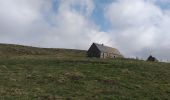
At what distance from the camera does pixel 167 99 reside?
132 feet

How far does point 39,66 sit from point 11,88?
1963 cm

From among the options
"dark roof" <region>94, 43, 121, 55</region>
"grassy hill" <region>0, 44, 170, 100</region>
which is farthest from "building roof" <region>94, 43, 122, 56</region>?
"grassy hill" <region>0, 44, 170, 100</region>

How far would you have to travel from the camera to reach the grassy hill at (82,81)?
39.9 m

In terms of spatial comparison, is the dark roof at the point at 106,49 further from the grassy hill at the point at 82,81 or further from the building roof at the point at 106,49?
the grassy hill at the point at 82,81

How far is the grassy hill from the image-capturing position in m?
39.9

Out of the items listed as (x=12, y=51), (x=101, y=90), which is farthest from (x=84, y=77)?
(x=12, y=51)

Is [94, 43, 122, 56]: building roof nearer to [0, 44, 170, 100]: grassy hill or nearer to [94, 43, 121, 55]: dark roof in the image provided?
[94, 43, 121, 55]: dark roof

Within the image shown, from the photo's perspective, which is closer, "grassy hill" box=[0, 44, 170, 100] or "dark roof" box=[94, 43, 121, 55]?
"grassy hill" box=[0, 44, 170, 100]

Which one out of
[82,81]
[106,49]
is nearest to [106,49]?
[106,49]

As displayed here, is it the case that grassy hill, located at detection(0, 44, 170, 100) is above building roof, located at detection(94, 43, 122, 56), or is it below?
below

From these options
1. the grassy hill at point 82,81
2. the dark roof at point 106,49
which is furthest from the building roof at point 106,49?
the grassy hill at point 82,81

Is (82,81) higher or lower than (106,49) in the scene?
lower

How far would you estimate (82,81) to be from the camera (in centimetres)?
4800

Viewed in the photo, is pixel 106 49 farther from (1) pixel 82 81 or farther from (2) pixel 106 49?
(1) pixel 82 81
